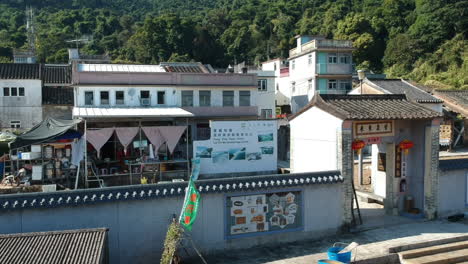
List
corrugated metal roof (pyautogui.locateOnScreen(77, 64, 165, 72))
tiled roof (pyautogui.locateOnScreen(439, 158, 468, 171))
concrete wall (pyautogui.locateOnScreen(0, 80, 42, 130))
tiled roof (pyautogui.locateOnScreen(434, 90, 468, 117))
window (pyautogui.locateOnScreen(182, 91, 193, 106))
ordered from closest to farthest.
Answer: tiled roof (pyautogui.locateOnScreen(439, 158, 468, 171))
corrugated metal roof (pyautogui.locateOnScreen(77, 64, 165, 72))
window (pyautogui.locateOnScreen(182, 91, 193, 106))
concrete wall (pyautogui.locateOnScreen(0, 80, 42, 130))
tiled roof (pyautogui.locateOnScreen(434, 90, 468, 117))

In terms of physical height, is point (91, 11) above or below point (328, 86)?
above

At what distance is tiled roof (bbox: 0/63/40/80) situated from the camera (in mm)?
29141

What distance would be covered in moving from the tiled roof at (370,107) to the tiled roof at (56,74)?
2430 cm

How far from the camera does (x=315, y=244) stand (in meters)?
11.6

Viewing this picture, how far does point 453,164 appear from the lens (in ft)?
46.8

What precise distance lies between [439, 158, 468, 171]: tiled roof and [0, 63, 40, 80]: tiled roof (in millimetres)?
27335

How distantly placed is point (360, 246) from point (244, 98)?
59.2 ft

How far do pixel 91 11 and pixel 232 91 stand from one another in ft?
223

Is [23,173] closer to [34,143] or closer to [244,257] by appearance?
[34,143]

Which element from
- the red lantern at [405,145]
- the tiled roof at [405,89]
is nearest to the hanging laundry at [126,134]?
the red lantern at [405,145]

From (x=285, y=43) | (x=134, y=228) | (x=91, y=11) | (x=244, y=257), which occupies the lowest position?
(x=244, y=257)

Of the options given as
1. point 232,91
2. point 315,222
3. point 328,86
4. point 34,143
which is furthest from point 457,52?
point 34,143

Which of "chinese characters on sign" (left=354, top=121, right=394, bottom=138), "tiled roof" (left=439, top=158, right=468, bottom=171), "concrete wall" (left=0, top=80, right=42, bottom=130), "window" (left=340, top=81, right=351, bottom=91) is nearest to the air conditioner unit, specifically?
"concrete wall" (left=0, top=80, right=42, bottom=130)

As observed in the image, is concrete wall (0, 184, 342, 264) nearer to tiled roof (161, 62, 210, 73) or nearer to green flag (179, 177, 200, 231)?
green flag (179, 177, 200, 231)
